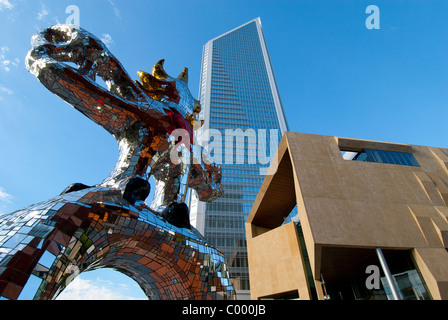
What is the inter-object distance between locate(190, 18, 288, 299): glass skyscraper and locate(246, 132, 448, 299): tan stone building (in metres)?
9.07

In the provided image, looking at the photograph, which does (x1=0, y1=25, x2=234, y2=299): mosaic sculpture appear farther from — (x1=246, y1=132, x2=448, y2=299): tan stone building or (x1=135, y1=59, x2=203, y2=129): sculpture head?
(x1=246, y1=132, x2=448, y2=299): tan stone building

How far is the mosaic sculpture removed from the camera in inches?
90.2

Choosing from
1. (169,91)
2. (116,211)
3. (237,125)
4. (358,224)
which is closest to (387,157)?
(358,224)

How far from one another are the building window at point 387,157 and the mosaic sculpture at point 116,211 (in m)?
11.8

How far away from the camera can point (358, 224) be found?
9914mm

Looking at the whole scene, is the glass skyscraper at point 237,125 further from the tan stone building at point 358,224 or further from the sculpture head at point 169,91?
the sculpture head at point 169,91

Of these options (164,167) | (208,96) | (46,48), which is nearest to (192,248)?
(164,167)

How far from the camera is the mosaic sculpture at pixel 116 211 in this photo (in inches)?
90.2

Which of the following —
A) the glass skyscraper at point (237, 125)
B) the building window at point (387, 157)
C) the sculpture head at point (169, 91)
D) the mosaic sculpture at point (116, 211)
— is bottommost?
the mosaic sculpture at point (116, 211)

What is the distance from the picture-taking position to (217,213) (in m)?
35.7

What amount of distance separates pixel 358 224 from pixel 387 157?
5340mm

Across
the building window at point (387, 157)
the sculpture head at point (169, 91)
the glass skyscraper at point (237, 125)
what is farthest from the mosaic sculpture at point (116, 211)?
the glass skyscraper at point (237, 125)
